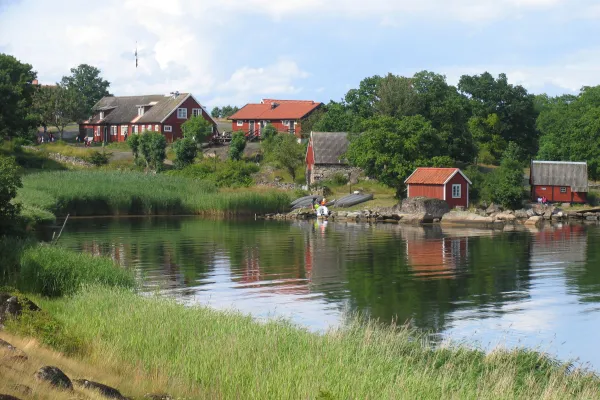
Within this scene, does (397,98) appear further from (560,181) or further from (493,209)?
(560,181)

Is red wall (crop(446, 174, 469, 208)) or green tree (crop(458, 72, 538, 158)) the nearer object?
red wall (crop(446, 174, 469, 208))

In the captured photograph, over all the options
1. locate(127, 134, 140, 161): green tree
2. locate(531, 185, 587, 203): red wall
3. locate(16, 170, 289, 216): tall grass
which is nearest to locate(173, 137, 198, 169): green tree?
locate(127, 134, 140, 161): green tree

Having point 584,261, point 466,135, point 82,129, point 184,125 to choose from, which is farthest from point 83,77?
point 584,261

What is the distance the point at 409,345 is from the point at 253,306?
1064 centimetres

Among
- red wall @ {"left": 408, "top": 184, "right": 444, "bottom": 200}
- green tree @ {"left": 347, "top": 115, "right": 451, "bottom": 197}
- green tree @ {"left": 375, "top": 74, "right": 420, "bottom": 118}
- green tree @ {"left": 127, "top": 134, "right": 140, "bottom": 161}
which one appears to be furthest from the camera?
green tree @ {"left": 127, "top": 134, "right": 140, "bottom": 161}

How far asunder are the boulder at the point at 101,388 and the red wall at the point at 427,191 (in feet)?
198

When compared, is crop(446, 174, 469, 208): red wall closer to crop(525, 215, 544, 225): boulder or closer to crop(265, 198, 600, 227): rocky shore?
crop(265, 198, 600, 227): rocky shore

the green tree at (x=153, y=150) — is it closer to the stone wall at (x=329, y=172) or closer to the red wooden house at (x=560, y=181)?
the stone wall at (x=329, y=172)

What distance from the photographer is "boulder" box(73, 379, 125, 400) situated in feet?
44.8

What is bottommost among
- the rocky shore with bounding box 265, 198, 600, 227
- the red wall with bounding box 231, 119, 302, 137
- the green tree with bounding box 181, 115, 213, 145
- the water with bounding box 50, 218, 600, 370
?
the water with bounding box 50, 218, 600, 370

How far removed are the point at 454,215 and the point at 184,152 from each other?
34.3 meters

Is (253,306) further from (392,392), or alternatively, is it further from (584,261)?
(584,261)

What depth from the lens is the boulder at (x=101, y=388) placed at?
13648 mm

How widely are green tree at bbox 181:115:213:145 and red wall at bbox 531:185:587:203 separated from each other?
4304cm
